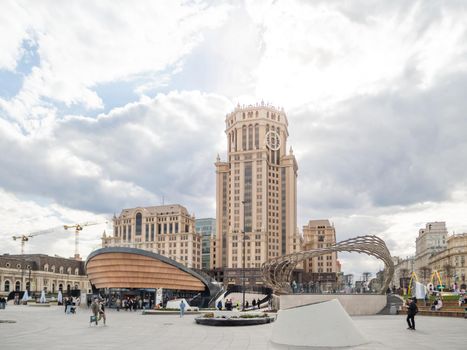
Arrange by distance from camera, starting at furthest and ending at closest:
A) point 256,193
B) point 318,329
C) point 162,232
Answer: point 162,232 → point 256,193 → point 318,329

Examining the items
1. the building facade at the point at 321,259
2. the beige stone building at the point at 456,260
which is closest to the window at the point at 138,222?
the building facade at the point at 321,259

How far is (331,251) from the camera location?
147 ft

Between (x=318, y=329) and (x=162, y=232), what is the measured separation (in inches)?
5403

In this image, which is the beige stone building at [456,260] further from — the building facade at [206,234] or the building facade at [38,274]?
the building facade at [38,274]

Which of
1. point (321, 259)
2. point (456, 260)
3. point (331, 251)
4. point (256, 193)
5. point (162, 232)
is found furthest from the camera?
point (321, 259)

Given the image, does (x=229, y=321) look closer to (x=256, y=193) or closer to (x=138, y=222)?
(x=256, y=193)

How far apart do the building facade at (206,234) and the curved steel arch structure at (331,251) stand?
122176mm

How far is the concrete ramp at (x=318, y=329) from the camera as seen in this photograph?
1839 cm

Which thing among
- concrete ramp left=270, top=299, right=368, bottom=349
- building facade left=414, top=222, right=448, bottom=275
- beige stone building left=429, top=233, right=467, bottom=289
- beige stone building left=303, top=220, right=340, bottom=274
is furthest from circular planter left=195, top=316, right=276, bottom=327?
building facade left=414, top=222, right=448, bottom=275

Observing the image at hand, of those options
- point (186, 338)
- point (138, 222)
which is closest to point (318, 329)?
point (186, 338)

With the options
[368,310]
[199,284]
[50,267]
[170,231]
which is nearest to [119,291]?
[199,284]

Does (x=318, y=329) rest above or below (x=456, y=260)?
below

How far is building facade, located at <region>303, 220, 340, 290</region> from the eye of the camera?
6127 inches

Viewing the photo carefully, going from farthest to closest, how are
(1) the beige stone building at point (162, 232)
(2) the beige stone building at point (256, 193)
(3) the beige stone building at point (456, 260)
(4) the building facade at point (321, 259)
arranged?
1. (4) the building facade at point (321, 259)
2. (1) the beige stone building at point (162, 232)
3. (2) the beige stone building at point (256, 193)
4. (3) the beige stone building at point (456, 260)
